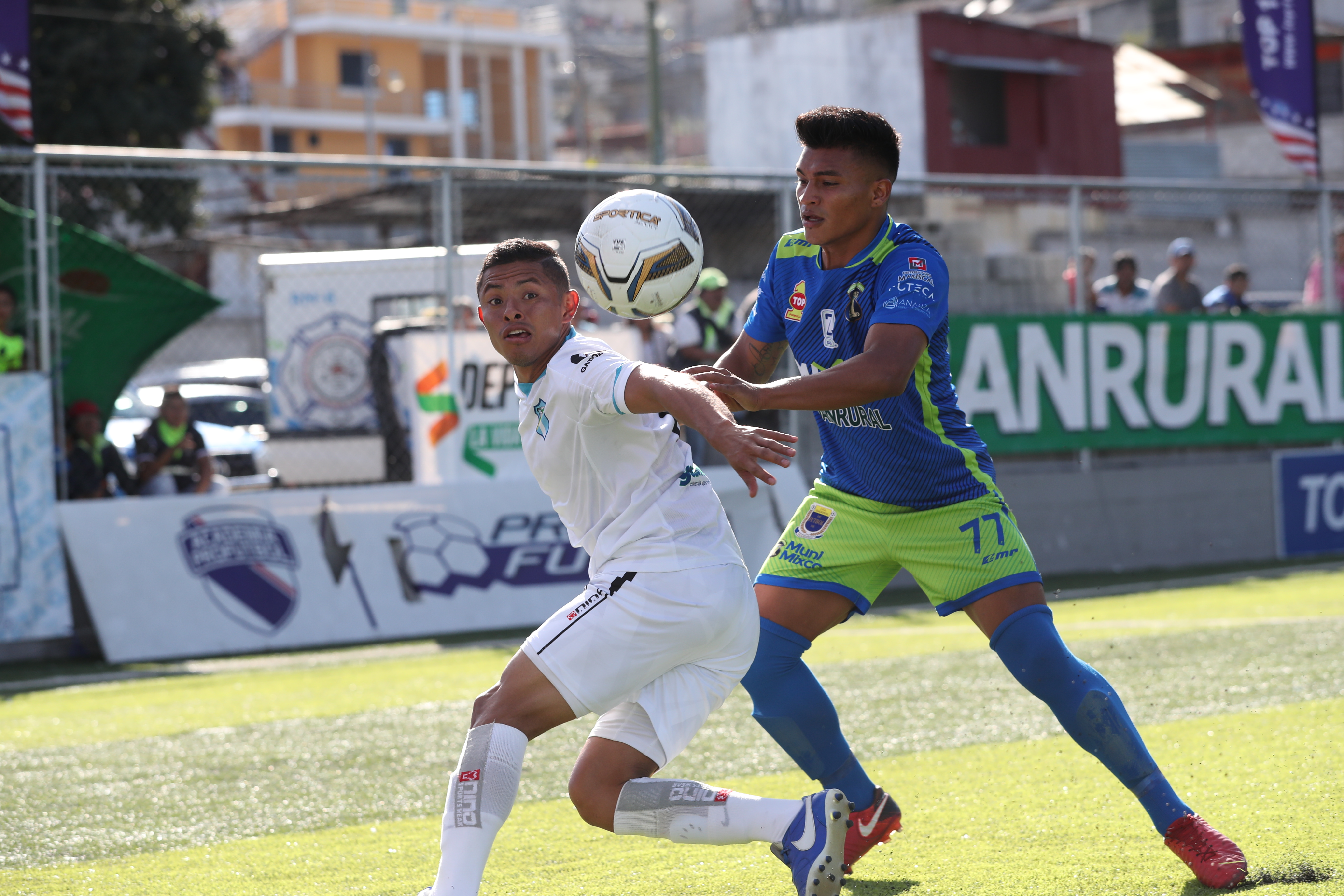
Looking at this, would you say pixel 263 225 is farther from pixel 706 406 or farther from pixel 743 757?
pixel 706 406

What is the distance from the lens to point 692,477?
12.3ft

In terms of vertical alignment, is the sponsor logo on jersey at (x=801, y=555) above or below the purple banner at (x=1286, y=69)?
below

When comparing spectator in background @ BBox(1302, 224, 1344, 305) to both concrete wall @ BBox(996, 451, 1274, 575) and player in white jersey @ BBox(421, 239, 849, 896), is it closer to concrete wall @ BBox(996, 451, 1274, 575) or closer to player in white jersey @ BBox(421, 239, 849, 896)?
concrete wall @ BBox(996, 451, 1274, 575)

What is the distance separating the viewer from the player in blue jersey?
4.07 meters

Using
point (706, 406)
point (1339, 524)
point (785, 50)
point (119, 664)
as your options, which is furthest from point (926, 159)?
point (706, 406)

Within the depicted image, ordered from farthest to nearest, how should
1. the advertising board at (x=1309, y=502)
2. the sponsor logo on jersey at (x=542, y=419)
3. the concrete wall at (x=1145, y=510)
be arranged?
the advertising board at (x=1309, y=502) → the concrete wall at (x=1145, y=510) → the sponsor logo on jersey at (x=542, y=419)

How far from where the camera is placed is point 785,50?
32844 mm

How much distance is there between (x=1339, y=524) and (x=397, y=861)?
37.3 feet

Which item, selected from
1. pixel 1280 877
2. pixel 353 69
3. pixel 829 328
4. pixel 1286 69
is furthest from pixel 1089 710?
pixel 353 69

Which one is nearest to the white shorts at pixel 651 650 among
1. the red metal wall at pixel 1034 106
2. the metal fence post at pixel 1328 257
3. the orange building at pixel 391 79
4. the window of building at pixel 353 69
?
the metal fence post at pixel 1328 257

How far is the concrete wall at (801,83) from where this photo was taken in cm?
3131

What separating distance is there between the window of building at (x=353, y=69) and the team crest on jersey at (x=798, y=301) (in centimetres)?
5830

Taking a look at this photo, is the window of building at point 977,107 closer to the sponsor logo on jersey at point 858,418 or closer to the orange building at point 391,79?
the orange building at point 391,79

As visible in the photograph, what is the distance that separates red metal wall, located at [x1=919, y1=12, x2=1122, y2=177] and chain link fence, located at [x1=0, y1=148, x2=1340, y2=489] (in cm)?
935
